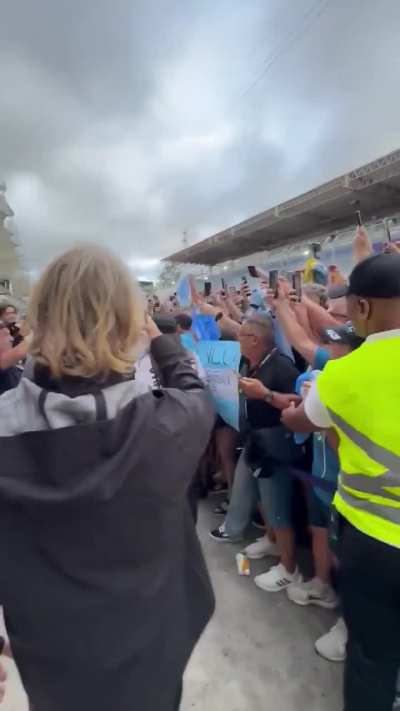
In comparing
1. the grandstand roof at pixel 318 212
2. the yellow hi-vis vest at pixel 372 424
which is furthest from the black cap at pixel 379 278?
the grandstand roof at pixel 318 212

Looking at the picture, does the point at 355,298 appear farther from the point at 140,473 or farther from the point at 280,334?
the point at 280,334

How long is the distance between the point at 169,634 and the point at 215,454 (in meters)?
3.06

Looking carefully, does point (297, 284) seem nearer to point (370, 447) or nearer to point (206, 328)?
point (206, 328)

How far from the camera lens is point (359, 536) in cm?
140

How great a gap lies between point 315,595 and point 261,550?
1.79ft

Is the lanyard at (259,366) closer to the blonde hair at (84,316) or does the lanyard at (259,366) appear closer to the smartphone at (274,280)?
the smartphone at (274,280)

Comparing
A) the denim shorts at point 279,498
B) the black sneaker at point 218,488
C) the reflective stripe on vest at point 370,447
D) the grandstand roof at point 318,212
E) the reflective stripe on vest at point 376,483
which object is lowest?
the black sneaker at point 218,488

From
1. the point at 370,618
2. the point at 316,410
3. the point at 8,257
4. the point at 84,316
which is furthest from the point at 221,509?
the point at 8,257

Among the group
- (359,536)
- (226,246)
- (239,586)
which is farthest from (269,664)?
(226,246)

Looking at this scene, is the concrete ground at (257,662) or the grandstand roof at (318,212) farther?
the grandstand roof at (318,212)

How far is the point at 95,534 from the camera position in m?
0.98

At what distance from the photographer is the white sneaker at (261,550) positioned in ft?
9.70

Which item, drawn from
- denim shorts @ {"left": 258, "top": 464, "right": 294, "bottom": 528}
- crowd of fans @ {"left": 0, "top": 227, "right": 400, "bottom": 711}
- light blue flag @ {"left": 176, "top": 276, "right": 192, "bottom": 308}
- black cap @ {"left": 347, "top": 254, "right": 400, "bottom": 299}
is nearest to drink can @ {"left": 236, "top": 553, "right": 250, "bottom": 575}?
denim shorts @ {"left": 258, "top": 464, "right": 294, "bottom": 528}

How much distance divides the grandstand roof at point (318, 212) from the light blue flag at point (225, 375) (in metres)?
8.06
